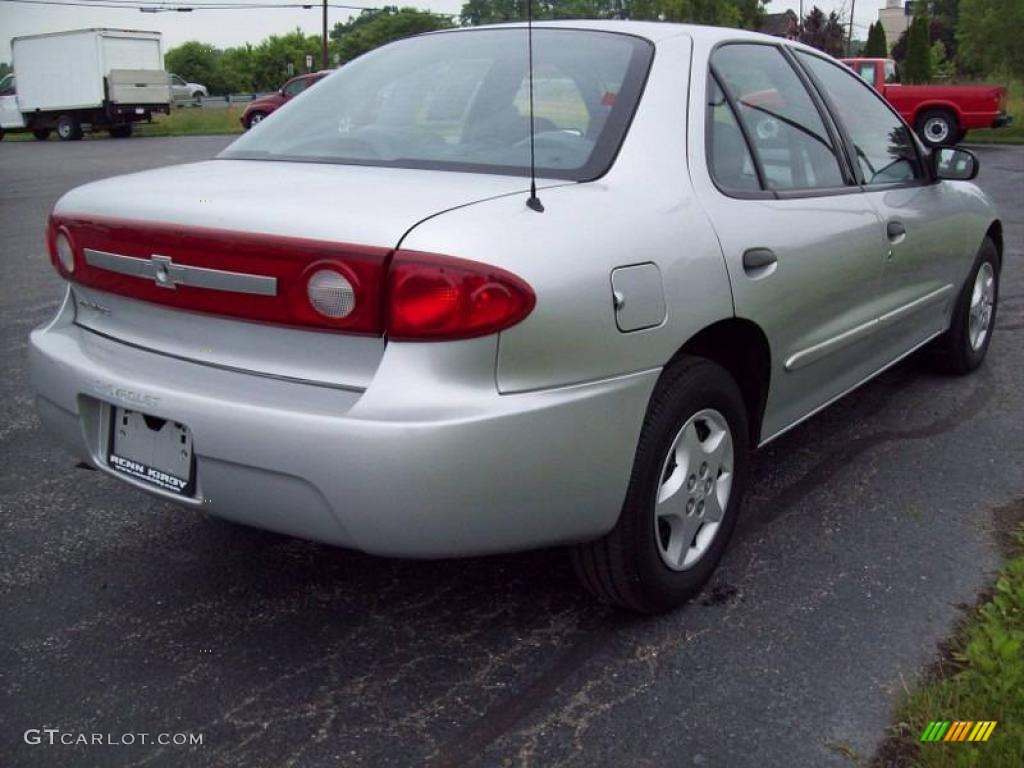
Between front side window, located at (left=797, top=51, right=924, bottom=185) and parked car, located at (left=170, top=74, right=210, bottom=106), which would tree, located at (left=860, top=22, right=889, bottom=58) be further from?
parked car, located at (left=170, top=74, right=210, bottom=106)

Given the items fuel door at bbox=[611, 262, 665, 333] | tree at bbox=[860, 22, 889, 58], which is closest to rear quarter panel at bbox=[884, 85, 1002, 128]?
tree at bbox=[860, 22, 889, 58]

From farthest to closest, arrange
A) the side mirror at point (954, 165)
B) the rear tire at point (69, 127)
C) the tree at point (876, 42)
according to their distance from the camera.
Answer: the tree at point (876, 42)
the rear tire at point (69, 127)
the side mirror at point (954, 165)

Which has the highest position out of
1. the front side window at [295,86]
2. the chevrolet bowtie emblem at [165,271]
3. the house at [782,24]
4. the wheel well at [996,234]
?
the house at [782,24]

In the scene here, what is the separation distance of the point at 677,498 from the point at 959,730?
0.85 metres

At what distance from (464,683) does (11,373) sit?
356 centimetres

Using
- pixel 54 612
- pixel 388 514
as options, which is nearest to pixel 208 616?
pixel 54 612

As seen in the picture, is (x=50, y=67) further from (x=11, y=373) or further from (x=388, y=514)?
(x=388, y=514)

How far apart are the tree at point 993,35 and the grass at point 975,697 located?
28609mm

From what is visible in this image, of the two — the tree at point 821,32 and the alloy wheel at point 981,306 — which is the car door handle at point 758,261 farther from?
the tree at point 821,32

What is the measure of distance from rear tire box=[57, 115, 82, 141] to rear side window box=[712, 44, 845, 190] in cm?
3094

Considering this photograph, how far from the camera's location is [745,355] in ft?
10.4

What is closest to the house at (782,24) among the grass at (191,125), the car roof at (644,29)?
the grass at (191,125)

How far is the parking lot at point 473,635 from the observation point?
241cm

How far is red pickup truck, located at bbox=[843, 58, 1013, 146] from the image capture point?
20047mm
